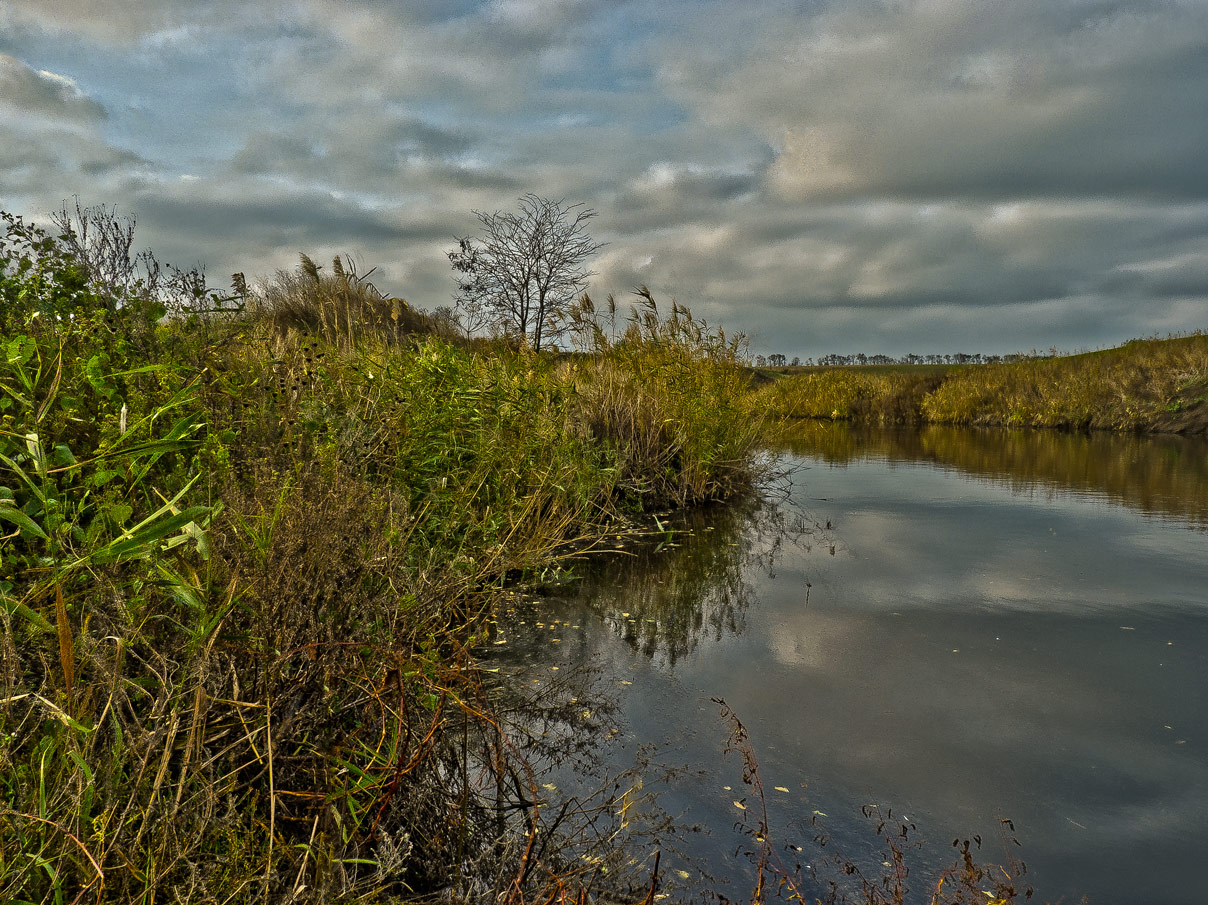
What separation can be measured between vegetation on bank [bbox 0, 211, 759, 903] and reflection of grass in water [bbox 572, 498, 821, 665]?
1.16m

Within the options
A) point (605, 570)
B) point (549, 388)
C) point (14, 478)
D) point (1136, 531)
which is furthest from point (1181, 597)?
point (14, 478)

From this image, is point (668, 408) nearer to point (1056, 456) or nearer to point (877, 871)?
point (877, 871)

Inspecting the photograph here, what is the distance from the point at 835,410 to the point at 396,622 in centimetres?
2874

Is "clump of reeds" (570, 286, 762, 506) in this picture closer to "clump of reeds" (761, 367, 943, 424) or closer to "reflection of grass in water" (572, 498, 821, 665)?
"reflection of grass in water" (572, 498, 821, 665)

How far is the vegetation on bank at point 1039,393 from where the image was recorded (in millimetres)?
22031

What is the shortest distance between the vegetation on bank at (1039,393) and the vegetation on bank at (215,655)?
64.4 ft

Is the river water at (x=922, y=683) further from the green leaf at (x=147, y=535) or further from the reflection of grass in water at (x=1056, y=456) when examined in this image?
the reflection of grass in water at (x=1056, y=456)

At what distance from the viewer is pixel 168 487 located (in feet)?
9.42

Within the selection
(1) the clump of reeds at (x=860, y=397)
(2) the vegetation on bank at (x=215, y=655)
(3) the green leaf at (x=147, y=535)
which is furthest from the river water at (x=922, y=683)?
(1) the clump of reeds at (x=860, y=397)

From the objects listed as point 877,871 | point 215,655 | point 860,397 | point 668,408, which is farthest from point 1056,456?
point 215,655

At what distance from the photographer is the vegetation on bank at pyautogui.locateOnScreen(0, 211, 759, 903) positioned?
5.62 ft

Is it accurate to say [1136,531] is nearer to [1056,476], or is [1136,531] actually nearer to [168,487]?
[1056,476]

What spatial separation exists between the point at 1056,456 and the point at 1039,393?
10.8 m

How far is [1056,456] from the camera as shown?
15828 mm
